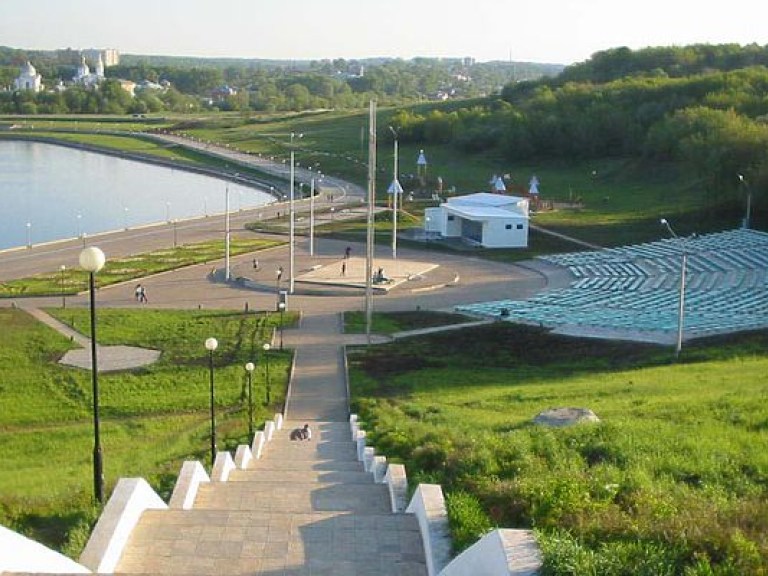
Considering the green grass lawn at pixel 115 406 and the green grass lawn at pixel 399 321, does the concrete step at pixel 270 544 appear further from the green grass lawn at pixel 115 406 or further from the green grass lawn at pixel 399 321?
the green grass lawn at pixel 399 321

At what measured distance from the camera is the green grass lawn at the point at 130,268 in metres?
40.7

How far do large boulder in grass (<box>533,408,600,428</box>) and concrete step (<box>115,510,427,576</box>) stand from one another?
24.7 feet

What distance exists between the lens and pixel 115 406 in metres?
23.8

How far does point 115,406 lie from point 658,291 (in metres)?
22.6

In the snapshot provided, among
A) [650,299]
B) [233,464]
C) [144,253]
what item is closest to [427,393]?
[233,464]

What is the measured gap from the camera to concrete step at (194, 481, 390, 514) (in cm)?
1109

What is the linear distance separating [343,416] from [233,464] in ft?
30.4

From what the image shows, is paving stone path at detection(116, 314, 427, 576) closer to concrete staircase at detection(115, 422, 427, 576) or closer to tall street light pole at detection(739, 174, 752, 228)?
concrete staircase at detection(115, 422, 427, 576)

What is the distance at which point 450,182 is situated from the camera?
265 ft

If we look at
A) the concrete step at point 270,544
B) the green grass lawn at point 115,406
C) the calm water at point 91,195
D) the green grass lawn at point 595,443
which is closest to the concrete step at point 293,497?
the green grass lawn at point 595,443

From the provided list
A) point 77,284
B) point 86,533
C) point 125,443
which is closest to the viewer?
point 86,533

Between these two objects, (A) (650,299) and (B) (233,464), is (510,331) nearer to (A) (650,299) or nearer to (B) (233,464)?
(A) (650,299)

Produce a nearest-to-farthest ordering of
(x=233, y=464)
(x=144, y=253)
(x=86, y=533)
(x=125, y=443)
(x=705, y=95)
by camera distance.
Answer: (x=86, y=533), (x=233, y=464), (x=125, y=443), (x=144, y=253), (x=705, y=95)

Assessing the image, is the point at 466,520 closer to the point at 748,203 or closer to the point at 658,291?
the point at 658,291
